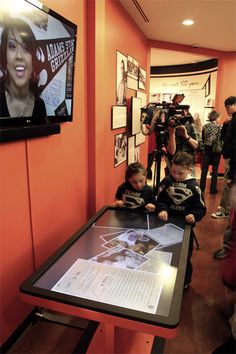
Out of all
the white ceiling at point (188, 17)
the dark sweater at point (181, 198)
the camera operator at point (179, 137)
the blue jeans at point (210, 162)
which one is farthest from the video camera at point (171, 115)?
the blue jeans at point (210, 162)

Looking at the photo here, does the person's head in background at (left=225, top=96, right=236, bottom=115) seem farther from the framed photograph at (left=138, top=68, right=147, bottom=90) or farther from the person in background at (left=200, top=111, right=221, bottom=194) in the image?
the framed photograph at (left=138, top=68, right=147, bottom=90)

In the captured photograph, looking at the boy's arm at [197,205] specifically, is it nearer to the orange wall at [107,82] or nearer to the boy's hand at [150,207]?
the boy's hand at [150,207]

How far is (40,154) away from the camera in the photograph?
1616 mm

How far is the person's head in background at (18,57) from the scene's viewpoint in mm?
1173

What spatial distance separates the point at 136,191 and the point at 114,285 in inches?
37.3

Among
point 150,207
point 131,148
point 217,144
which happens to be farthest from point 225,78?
point 150,207

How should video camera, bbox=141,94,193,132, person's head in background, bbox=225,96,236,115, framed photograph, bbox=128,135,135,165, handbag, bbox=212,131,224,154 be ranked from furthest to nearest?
handbag, bbox=212,131,224,154 → framed photograph, bbox=128,135,135,165 → person's head in background, bbox=225,96,236,115 → video camera, bbox=141,94,193,132

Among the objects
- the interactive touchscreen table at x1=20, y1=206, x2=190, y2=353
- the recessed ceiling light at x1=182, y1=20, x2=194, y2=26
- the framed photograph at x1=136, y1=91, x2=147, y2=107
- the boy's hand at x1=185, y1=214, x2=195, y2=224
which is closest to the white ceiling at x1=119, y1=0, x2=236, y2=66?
the recessed ceiling light at x1=182, y1=20, x2=194, y2=26

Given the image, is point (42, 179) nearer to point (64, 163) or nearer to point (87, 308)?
point (64, 163)

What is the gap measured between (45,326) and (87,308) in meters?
0.92

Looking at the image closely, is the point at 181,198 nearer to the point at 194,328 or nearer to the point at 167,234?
the point at 167,234

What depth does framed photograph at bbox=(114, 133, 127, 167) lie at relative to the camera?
2.98 metres

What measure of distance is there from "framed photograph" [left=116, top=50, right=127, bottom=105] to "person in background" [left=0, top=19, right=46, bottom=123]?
1.56m

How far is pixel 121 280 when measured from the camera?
1.08 m
